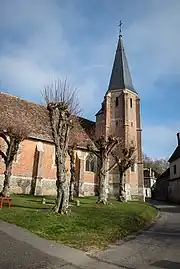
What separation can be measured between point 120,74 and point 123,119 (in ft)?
28.3

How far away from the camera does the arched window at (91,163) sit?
32.4m

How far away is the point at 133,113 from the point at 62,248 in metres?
31.4

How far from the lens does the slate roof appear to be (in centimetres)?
3838

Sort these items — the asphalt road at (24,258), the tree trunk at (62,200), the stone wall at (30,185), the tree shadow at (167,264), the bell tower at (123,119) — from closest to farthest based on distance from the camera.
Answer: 1. the asphalt road at (24,258)
2. the tree shadow at (167,264)
3. the tree trunk at (62,200)
4. the stone wall at (30,185)
5. the bell tower at (123,119)

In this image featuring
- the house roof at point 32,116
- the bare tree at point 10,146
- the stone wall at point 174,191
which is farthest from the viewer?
the stone wall at point 174,191

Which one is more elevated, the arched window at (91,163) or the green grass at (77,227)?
the arched window at (91,163)

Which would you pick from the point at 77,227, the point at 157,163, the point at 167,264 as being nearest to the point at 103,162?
the point at 77,227

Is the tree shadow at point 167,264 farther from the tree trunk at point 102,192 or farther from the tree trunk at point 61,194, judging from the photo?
the tree trunk at point 102,192

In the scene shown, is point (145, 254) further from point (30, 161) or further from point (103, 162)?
point (30, 161)

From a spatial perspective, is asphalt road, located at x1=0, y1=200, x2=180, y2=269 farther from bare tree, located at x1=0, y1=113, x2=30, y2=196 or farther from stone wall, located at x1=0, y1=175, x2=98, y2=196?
stone wall, located at x1=0, y1=175, x2=98, y2=196

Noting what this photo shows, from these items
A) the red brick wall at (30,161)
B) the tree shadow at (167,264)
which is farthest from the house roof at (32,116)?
the tree shadow at (167,264)

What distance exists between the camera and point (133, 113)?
3719cm

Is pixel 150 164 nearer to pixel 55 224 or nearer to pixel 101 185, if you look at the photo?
pixel 101 185

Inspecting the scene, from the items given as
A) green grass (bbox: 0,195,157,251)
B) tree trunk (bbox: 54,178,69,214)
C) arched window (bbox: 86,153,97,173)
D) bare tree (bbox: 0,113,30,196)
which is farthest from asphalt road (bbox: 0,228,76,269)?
arched window (bbox: 86,153,97,173)
